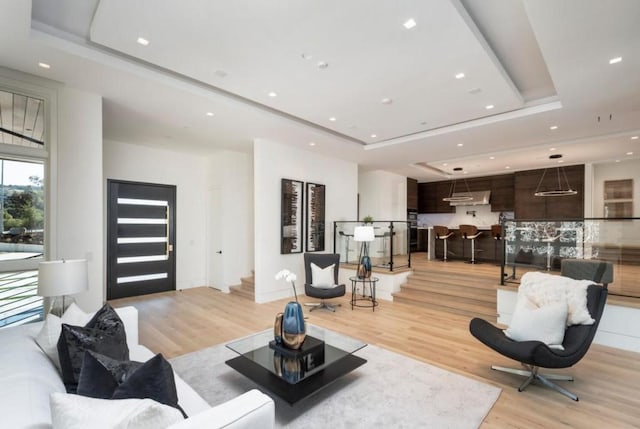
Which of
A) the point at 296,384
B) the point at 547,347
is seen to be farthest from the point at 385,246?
the point at 296,384

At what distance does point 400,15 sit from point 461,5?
50 centimetres

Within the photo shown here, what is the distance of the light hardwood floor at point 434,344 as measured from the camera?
247cm

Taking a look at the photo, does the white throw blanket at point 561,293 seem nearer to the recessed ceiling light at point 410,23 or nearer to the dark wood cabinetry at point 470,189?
the recessed ceiling light at point 410,23

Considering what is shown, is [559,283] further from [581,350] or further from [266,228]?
[266,228]

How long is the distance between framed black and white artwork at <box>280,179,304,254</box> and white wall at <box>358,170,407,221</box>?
144 inches

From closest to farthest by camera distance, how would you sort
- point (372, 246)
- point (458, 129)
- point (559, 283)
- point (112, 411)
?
point (112, 411) → point (559, 283) → point (458, 129) → point (372, 246)

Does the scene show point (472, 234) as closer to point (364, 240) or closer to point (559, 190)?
point (559, 190)

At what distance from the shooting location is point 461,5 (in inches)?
98.7

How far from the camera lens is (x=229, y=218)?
677 centimetres

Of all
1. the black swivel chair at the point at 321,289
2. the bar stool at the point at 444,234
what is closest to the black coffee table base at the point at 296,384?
the black swivel chair at the point at 321,289

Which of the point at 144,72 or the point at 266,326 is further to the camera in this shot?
the point at 266,326

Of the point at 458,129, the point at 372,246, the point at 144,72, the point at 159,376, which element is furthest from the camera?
the point at 372,246

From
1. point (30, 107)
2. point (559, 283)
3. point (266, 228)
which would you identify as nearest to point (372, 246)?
point (266, 228)

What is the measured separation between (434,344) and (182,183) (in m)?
6.12
